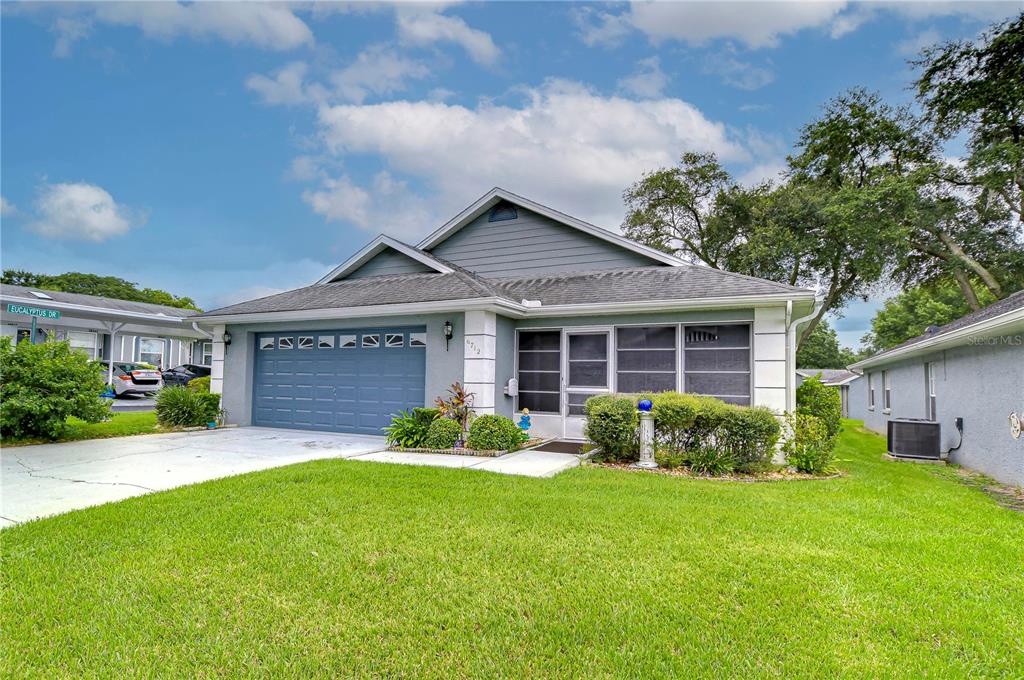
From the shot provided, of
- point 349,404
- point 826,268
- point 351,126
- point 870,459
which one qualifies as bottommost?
point 870,459

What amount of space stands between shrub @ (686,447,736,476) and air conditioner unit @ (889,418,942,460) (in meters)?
5.41

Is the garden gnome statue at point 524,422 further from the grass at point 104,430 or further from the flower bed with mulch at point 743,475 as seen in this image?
the grass at point 104,430

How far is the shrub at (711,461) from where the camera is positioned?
275 inches

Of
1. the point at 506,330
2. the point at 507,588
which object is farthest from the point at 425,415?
the point at 507,588

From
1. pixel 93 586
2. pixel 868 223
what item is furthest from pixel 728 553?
pixel 868 223

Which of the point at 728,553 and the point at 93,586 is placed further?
the point at 728,553

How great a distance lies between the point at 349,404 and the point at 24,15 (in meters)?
9.78

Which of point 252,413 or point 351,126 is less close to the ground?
point 351,126

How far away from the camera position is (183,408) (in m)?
11.0

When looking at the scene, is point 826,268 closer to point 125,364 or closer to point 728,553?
point 728,553

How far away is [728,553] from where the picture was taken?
383cm

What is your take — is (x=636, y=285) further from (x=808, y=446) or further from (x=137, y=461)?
(x=137, y=461)

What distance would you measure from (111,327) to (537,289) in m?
19.5

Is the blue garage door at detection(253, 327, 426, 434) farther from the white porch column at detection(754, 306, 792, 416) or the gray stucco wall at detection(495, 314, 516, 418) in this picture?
the white porch column at detection(754, 306, 792, 416)
